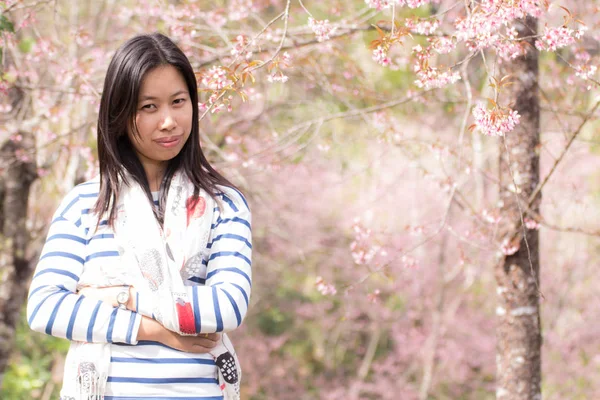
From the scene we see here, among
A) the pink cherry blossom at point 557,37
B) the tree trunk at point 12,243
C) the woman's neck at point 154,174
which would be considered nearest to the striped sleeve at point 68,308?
the woman's neck at point 154,174

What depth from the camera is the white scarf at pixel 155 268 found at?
149cm

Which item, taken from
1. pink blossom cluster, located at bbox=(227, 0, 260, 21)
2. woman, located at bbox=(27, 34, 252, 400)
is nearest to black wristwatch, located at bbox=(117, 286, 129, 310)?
woman, located at bbox=(27, 34, 252, 400)

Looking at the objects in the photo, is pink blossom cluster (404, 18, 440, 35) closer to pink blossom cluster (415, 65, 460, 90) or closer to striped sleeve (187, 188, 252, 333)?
pink blossom cluster (415, 65, 460, 90)

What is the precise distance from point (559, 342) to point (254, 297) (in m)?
3.42

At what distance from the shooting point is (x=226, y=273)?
1569mm

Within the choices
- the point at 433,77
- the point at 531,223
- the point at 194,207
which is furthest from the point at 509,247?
the point at 194,207

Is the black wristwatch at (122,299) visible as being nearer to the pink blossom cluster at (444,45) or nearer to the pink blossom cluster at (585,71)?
the pink blossom cluster at (444,45)

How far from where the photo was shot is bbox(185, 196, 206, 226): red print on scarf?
5.30ft

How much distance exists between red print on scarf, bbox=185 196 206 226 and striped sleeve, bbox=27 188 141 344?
0.27 meters

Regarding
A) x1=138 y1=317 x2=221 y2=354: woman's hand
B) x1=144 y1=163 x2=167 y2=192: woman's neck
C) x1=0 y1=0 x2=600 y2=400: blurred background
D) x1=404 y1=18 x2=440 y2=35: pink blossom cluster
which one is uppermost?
x1=0 y1=0 x2=600 y2=400: blurred background

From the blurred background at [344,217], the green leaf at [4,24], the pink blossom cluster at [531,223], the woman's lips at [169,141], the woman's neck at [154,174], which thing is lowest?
the woman's neck at [154,174]

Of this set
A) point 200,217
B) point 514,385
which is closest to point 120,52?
point 200,217

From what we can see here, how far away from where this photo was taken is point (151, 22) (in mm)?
Answer: 4777

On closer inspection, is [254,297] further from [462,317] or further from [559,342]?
[559,342]
